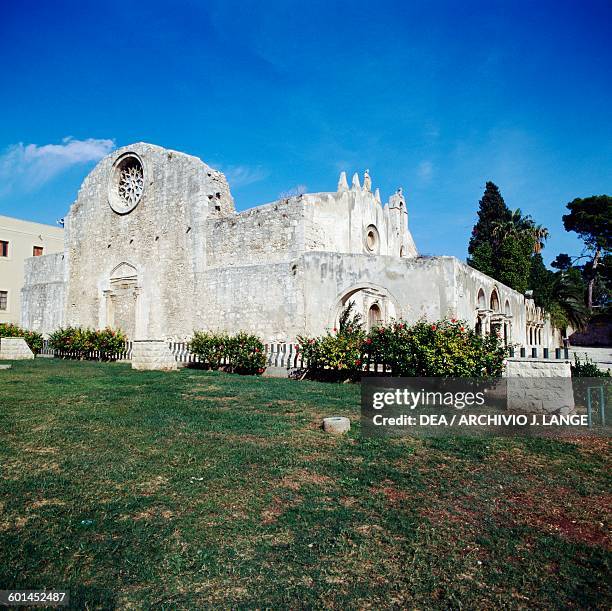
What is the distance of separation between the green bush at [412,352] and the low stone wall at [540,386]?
1.34m

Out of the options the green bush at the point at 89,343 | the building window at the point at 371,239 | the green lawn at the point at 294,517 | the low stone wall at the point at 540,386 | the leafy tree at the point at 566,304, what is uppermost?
the building window at the point at 371,239

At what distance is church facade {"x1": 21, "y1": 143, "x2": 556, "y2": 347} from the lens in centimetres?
1370

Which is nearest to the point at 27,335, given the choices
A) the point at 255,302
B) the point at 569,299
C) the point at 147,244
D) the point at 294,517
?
the point at 147,244

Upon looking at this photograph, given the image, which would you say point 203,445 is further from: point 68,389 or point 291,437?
point 68,389

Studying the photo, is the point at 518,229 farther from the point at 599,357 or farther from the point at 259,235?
the point at 259,235

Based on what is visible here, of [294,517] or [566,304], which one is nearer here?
[294,517]

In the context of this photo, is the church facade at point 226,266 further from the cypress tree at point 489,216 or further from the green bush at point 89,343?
the cypress tree at point 489,216

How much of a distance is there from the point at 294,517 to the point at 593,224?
43.7 metres

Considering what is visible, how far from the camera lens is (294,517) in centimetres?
314

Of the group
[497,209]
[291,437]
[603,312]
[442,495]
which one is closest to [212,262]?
[291,437]

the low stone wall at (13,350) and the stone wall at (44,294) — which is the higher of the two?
the stone wall at (44,294)

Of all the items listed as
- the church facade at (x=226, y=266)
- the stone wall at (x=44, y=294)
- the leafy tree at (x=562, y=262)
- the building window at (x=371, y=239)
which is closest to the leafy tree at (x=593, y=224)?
the leafy tree at (x=562, y=262)

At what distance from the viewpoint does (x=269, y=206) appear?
54.1 feet

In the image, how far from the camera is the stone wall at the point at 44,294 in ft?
77.4
